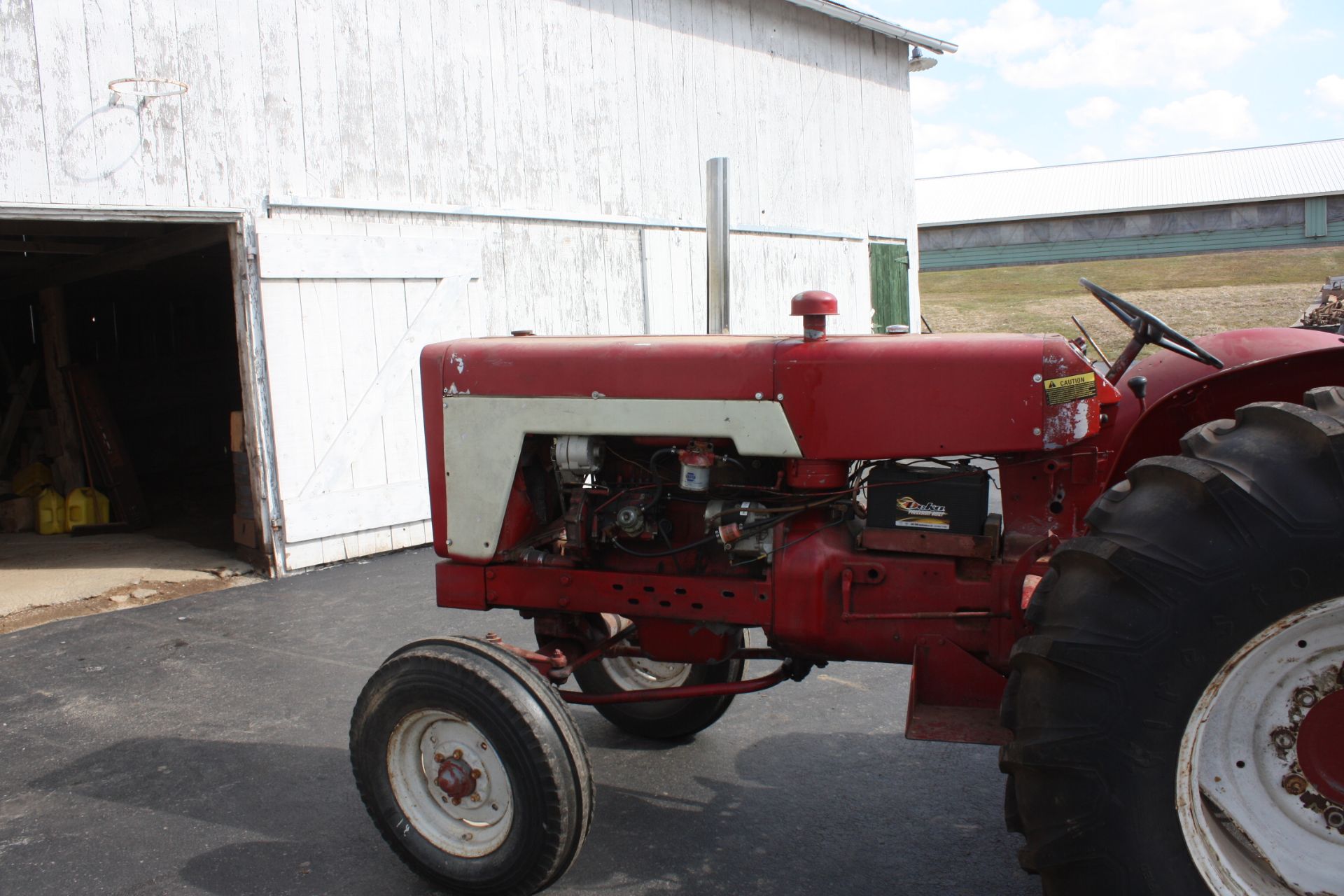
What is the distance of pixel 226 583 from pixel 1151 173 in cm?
3588

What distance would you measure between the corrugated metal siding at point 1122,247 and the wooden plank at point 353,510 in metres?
26.7

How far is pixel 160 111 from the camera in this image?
569 centimetres

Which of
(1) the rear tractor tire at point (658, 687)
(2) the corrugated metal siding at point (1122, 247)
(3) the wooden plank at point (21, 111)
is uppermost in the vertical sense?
(2) the corrugated metal siding at point (1122, 247)

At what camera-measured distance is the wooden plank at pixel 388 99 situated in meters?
6.61

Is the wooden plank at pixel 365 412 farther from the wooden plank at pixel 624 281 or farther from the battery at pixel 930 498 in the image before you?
the battery at pixel 930 498

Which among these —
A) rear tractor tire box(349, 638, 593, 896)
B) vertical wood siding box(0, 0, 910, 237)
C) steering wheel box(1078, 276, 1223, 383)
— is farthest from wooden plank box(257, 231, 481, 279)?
steering wheel box(1078, 276, 1223, 383)

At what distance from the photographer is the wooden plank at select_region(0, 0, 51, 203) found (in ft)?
16.9

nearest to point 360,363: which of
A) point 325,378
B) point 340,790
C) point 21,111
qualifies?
point 325,378

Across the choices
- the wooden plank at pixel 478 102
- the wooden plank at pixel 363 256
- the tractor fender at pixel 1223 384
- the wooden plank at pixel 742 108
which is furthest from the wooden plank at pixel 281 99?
the tractor fender at pixel 1223 384

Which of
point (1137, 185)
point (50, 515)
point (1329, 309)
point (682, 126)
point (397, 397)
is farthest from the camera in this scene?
point (1137, 185)

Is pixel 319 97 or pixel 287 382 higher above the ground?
pixel 319 97

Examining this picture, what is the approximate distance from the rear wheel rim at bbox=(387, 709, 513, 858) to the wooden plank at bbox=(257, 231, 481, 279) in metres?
4.06

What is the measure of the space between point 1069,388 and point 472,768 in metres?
1.76

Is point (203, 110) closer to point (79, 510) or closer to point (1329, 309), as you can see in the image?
point (79, 510)
